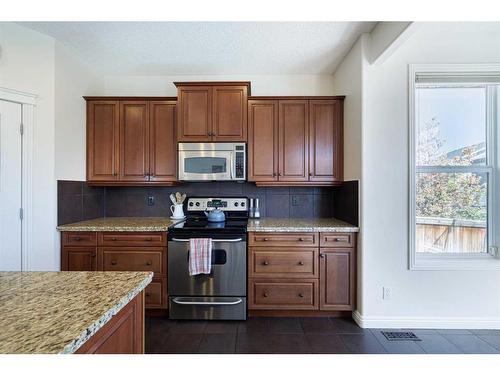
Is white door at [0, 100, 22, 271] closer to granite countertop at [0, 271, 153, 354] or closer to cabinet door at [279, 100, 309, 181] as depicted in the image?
granite countertop at [0, 271, 153, 354]

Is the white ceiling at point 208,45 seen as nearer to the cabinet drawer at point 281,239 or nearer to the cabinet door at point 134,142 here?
the cabinet door at point 134,142

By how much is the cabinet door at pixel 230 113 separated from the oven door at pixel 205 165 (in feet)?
0.63

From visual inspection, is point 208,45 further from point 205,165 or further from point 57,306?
point 57,306

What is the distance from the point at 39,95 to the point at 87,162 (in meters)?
0.79

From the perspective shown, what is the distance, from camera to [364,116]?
2455 mm

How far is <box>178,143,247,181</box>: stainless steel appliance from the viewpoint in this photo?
294 centimetres

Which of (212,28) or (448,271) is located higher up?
(212,28)

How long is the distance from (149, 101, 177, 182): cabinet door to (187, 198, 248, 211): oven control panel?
476 mm

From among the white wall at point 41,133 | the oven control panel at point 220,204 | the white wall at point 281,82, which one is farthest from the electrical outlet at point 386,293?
the white wall at point 41,133

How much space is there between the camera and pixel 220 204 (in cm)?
328

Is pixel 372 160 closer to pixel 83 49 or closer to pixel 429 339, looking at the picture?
pixel 429 339

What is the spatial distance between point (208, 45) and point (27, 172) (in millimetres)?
2050

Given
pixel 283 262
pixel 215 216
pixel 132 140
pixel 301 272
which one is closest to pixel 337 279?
pixel 301 272
